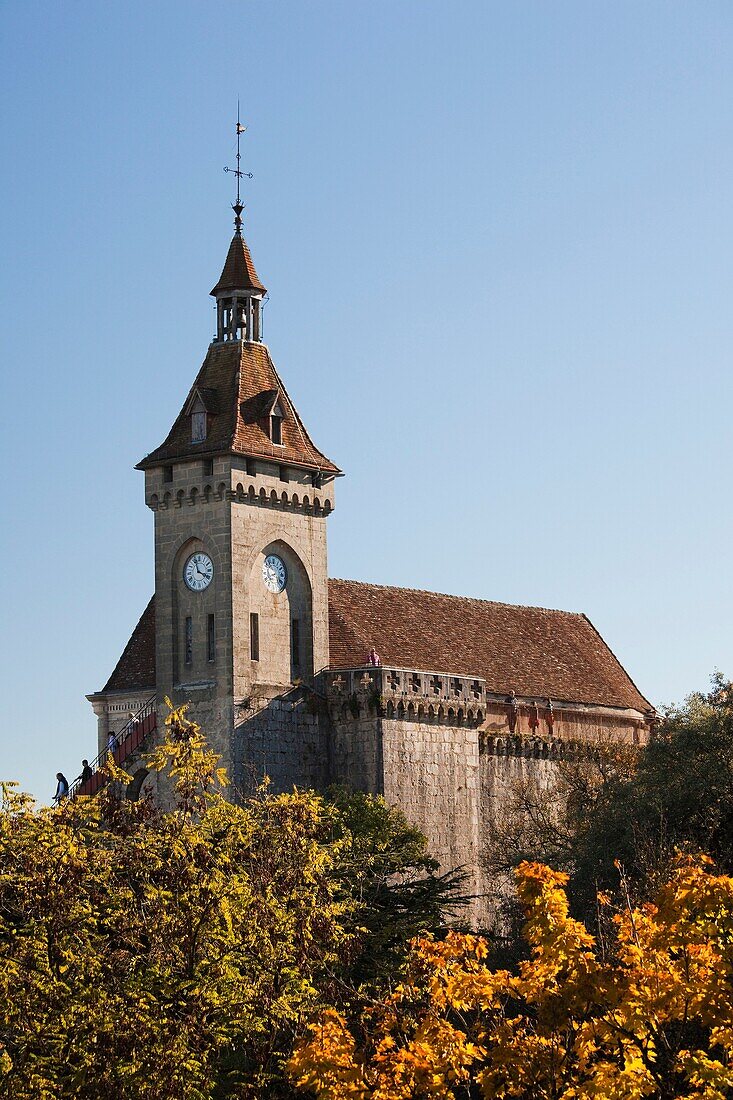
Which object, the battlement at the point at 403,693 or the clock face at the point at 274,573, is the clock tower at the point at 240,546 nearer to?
the clock face at the point at 274,573

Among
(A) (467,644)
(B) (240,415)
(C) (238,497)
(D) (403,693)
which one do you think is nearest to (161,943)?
(C) (238,497)

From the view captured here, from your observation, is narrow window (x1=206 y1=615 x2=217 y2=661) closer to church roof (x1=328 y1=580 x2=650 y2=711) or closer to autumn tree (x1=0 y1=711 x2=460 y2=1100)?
church roof (x1=328 y1=580 x2=650 y2=711)

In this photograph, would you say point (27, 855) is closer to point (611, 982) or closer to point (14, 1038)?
point (14, 1038)

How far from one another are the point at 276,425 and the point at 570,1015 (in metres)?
38.7

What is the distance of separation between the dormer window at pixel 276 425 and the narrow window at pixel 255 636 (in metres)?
5.43

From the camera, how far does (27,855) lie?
35.2 m

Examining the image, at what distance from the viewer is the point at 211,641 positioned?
63344 mm

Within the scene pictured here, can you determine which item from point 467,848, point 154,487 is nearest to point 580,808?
point 467,848

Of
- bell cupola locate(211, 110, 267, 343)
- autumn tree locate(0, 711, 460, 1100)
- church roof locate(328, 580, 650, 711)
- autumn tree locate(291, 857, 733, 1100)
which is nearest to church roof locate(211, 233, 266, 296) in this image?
bell cupola locate(211, 110, 267, 343)

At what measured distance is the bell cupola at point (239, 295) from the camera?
219 feet

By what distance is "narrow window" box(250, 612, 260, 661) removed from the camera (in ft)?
209

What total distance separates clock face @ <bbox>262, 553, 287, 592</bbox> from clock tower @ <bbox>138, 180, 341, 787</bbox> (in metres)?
0.03

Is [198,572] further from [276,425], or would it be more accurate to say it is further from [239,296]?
[239,296]

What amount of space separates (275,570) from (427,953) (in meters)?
35.2
